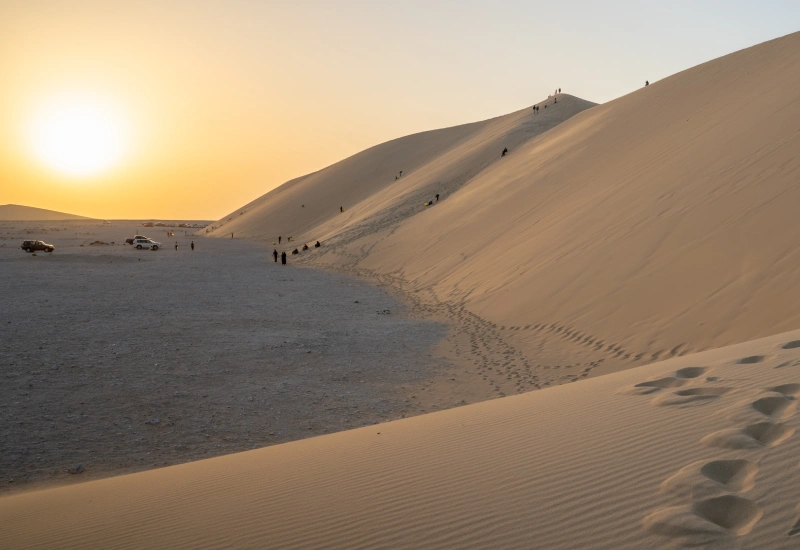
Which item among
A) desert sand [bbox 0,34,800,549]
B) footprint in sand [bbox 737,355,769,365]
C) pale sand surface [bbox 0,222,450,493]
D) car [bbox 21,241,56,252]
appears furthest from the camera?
car [bbox 21,241,56,252]

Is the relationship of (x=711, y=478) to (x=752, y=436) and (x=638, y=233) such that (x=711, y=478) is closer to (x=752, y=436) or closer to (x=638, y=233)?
(x=752, y=436)

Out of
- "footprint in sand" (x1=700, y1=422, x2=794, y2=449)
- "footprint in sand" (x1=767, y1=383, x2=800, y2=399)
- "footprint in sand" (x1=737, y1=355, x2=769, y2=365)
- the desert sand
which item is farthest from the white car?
"footprint in sand" (x1=700, y1=422, x2=794, y2=449)

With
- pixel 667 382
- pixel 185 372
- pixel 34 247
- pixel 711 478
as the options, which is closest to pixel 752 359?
pixel 667 382

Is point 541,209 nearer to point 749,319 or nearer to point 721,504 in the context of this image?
point 749,319

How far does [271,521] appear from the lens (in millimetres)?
3822

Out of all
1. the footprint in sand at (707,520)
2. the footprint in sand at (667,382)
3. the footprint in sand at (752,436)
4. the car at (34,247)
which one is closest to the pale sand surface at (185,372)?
the footprint in sand at (667,382)

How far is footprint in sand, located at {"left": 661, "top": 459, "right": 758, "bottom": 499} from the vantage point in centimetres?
327

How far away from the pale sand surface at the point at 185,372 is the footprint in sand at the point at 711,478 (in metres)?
5.09

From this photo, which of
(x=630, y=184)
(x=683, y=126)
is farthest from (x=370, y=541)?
(x=683, y=126)

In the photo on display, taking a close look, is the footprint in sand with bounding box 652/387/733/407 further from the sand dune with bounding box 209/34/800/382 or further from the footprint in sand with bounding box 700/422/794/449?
the sand dune with bounding box 209/34/800/382

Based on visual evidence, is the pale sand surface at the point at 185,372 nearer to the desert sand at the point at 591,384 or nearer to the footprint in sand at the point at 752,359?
the desert sand at the point at 591,384

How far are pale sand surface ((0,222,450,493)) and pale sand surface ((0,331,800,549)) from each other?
66.1 inches

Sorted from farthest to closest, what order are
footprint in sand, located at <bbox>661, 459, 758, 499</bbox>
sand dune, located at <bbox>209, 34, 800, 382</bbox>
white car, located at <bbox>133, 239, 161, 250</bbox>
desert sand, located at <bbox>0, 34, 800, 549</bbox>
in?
white car, located at <bbox>133, 239, 161, 250</bbox> < sand dune, located at <bbox>209, 34, 800, 382</bbox> < desert sand, located at <bbox>0, 34, 800, 549</bbox> < footprint in sand, located at <bbox>661, 459, 758, 499</bbox>

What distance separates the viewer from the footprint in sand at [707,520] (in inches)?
113
